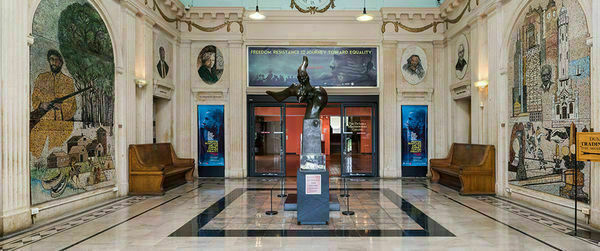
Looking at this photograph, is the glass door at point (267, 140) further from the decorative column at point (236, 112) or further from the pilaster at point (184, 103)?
the pilaster at point (184, 103)

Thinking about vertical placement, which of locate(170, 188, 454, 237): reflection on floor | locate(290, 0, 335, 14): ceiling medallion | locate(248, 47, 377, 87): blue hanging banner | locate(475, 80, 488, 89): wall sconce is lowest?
locate(170, 188, 454, 237): reflection on floor

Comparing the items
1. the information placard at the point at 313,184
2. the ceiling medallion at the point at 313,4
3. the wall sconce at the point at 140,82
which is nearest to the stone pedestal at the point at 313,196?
the information placard at the point at 313,184

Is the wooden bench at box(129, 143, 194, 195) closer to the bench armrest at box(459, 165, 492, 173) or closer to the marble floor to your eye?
the marble floor

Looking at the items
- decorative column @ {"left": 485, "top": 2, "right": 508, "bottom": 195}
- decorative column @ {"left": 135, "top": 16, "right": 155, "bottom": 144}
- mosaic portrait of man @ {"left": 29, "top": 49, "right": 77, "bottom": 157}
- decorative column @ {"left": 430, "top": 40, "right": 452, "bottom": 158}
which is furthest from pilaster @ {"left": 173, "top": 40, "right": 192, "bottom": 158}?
decorative column @ {"left": 485, "top": 2, "right": 508, "bottom": 195}

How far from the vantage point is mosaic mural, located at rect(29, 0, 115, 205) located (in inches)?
218

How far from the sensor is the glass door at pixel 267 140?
11359 millimetres

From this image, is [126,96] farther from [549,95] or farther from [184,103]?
[549,95]

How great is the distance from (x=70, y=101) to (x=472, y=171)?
879cm

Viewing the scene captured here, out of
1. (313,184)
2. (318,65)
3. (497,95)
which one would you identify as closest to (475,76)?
(497,95)

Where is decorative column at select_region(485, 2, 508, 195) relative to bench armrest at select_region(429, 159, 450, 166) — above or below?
above

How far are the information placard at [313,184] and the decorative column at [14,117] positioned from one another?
176 inches

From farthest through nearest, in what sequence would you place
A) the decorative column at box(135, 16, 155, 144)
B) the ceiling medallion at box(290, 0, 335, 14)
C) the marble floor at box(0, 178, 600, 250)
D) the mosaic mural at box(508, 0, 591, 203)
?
the ceiling medallion at box(290, 0, 335, 14) < the decorative column at box(135, 16, 155, 144) < the mosaic mural at box(508, 0, 591, 203) < the marble floor at box(0, 178, 600, 250)

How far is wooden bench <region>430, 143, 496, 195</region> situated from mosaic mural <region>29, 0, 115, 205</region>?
8.34 meters

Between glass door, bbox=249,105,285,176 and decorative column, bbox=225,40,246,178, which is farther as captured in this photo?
glass door, bbox=249,105,285,176
